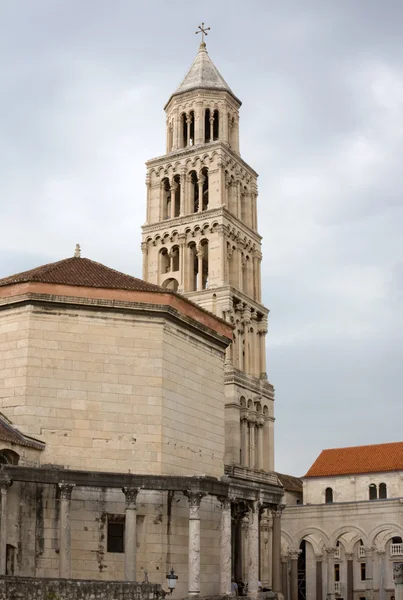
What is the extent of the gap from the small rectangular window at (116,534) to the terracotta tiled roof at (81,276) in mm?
7692

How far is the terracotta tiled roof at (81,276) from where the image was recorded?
94.6 ft

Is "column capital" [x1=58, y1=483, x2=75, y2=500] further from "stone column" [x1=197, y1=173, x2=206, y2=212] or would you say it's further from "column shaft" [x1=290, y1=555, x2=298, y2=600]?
"stone column" [x1=197, y1=173, x2=206, y2=212]

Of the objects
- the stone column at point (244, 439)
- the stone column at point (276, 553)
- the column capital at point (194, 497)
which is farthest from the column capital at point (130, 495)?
the stone column at point (244, 439)

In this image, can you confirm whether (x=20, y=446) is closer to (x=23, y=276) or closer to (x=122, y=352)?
(x=122, y=352)

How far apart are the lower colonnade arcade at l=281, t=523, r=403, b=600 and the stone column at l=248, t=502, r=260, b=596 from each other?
23.4 meters

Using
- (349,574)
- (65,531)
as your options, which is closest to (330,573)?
(349,574)

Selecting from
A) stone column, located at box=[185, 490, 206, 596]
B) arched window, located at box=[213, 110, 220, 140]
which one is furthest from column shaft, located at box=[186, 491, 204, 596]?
arched window, located at box=[213, 110, 220, 140]

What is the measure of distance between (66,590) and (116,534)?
9976mm

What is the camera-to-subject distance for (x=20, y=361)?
2750cm

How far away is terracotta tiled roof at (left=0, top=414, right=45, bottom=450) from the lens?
989 inches

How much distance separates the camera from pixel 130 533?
25.5 meters

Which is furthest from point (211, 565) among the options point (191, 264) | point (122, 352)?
point (191, 264)

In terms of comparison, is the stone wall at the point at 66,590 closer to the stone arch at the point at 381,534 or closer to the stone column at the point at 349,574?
the stone arch at the point at 381,534

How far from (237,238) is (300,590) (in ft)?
95.3
